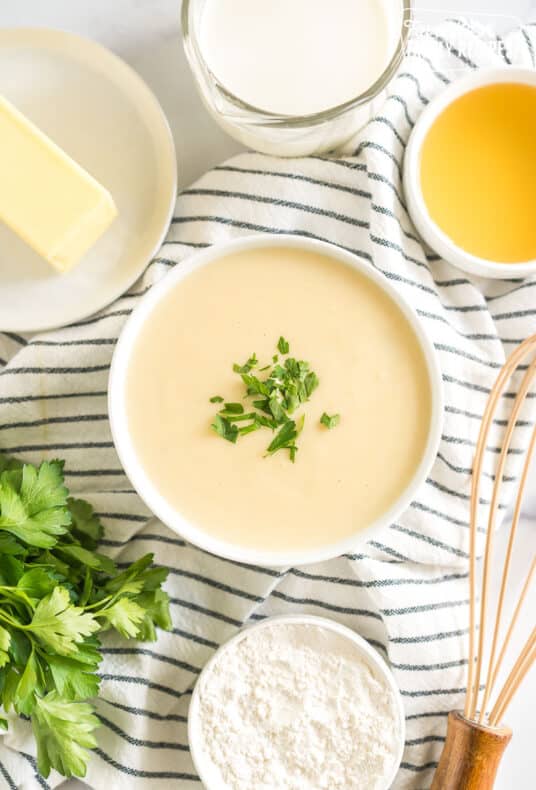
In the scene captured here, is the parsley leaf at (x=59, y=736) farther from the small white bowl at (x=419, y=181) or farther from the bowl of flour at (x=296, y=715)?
the small white bowl at (x=419, y=181)

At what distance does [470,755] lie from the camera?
4.05 feet

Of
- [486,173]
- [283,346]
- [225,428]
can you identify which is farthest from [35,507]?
[486,173]

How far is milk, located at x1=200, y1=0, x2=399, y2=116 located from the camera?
118 centimetres

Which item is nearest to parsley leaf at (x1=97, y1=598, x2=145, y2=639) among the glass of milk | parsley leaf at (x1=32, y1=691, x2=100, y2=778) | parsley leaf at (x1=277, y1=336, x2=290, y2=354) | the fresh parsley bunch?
the fresh parsley bunch

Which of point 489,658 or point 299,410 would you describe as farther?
point 489,658

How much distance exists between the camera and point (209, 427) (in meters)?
1.12

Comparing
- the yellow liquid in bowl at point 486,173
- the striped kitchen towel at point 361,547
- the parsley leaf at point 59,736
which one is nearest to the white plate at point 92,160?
the striped kitchen towel at point 361,547

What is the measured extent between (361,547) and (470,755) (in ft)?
0.99

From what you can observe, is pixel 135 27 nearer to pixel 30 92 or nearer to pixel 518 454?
pixel 30 92

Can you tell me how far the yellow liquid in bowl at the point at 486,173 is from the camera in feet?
4.26

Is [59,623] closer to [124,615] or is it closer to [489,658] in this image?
[124,615]

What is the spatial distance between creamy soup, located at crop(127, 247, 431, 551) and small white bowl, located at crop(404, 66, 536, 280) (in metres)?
0.16

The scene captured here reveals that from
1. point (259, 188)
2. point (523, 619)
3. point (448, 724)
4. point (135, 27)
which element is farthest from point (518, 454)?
point (135, 27)

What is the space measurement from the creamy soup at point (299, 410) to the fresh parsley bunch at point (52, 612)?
0.50ft
